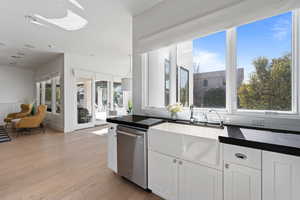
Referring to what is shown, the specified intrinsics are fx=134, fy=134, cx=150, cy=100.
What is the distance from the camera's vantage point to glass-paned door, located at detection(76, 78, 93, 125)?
5.50m

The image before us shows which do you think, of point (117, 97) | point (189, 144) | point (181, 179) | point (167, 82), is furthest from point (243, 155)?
point (117, 97)

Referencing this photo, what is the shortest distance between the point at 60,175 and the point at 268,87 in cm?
339

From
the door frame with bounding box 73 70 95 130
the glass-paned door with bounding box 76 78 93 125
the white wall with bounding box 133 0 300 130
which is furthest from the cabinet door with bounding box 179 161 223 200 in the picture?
the glass-paned door with bounding box 76 78 93 125

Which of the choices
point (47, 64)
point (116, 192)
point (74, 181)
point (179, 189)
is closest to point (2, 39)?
point (47, 64)

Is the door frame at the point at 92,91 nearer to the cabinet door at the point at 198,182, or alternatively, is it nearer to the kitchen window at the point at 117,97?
the kitchen window at the point at 117,97

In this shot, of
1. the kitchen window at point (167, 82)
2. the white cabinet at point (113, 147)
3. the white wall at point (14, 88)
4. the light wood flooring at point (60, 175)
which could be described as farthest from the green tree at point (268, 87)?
the white wall at point (14, 88)

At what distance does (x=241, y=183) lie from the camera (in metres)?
1.15

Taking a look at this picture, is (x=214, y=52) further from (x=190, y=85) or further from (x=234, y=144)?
(x=234, y=144)

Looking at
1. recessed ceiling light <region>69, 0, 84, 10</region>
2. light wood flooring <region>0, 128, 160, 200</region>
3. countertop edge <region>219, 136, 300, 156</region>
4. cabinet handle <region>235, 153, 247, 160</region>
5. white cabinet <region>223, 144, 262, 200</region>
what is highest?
recessed ceiling light <region>69, 0, 84, 10</region>

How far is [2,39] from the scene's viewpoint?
3.79 m

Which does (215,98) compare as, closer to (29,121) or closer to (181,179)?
(181,179)

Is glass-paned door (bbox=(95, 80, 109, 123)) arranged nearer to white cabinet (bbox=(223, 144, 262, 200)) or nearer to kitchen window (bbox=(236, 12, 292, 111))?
kitchen window (bbox=(236, 12, 292, 111))

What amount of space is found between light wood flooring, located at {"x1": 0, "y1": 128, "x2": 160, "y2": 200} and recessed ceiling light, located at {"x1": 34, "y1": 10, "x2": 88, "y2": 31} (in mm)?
2969

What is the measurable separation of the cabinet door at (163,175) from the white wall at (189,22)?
0.84 metres
